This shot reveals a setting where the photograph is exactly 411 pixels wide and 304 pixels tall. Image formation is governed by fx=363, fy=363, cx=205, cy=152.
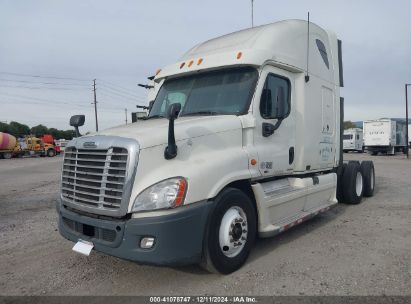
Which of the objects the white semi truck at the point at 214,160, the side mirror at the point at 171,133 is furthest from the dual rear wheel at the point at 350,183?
the side mirror at the point at 171,133

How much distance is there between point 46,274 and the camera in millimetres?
4621

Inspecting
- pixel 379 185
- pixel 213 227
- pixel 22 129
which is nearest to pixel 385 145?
pixel 379 185

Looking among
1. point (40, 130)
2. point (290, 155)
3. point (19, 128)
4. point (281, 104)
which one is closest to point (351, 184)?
point (290, 155)

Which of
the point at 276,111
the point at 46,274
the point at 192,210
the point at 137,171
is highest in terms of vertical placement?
the point at 276,111

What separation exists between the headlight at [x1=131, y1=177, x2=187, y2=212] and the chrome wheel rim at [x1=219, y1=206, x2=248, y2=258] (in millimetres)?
789

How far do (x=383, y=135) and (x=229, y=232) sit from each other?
34110 mm

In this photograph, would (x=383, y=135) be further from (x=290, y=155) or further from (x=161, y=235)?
(x=161, y=235)

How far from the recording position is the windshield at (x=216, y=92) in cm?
494

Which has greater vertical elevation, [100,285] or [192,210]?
[192,210]

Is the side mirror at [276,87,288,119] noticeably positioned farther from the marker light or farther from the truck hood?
the marker light

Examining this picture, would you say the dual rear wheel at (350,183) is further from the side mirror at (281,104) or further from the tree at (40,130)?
the tree at (40,130)

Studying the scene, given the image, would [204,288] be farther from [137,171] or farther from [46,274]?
[46,274]

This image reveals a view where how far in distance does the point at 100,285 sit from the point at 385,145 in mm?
35204

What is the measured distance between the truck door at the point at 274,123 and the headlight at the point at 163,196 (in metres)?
1.55
